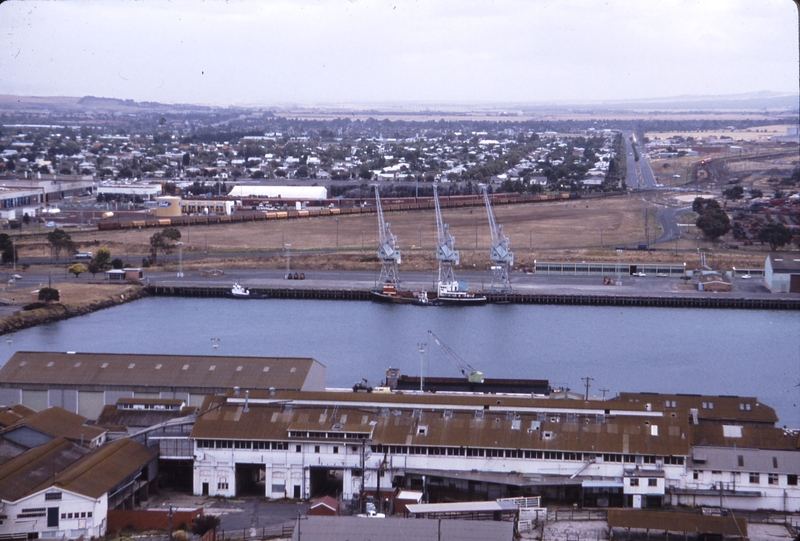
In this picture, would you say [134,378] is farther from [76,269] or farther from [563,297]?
[76,269]

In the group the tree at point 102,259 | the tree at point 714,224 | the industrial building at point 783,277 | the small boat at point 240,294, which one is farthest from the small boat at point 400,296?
the tree at point 714,224

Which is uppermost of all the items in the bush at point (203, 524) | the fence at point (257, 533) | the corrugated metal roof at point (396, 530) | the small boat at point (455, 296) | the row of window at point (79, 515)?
the corrugated metal roof at point (396, 530)

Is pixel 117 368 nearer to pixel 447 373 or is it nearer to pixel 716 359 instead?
pixel 447 373

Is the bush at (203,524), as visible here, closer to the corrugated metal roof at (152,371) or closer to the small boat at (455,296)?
the corrugated metal roof at (152,371)

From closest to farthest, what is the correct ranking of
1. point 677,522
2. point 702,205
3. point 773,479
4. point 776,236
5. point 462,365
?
1. point 677,522
2. point 773,479
3. point 462,365
4. point 776,236
5. point 702,205

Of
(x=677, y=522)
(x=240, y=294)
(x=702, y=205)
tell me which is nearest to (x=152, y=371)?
(x=677, y=522)

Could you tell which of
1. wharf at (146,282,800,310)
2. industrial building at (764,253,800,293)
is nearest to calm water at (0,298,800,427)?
wharf at (146,282,800,310)
